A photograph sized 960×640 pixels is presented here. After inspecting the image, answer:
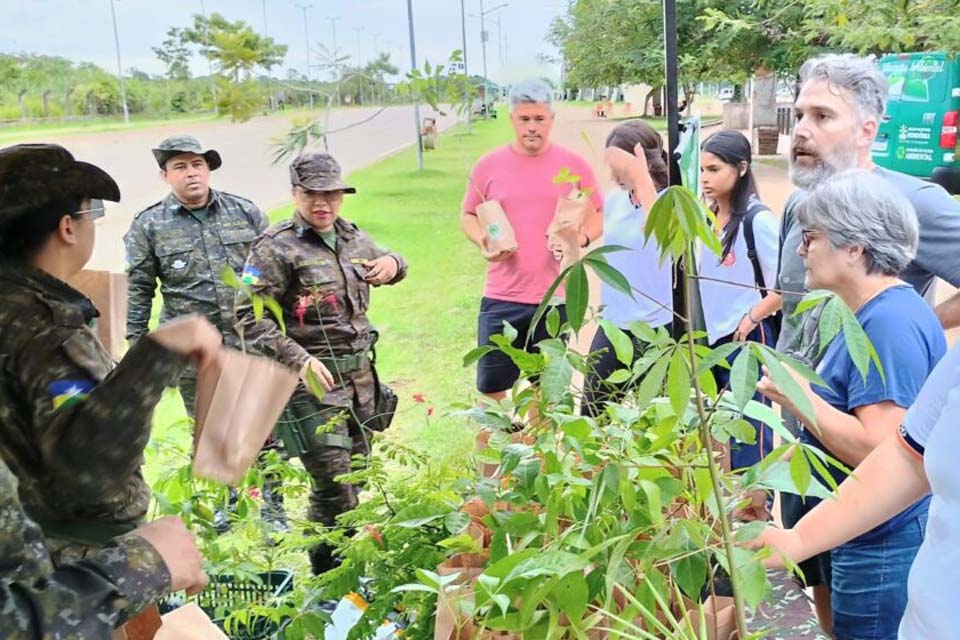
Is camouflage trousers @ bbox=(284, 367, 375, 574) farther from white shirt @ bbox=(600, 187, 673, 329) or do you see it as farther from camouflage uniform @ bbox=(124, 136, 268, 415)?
white shirt @ bbox=(600, 187, 673, 329)

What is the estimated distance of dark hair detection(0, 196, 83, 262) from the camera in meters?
1.11

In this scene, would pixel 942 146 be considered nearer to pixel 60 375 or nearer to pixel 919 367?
pixel 919 367

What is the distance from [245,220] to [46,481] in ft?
6.31

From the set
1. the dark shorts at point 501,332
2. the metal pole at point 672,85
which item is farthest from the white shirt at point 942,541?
the dark shorts at point 501,332

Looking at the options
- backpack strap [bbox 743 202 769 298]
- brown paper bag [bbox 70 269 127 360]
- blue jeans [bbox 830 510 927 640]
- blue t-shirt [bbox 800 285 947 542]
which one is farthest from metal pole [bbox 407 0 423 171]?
backpack strap [bbox 743 202 769 298]

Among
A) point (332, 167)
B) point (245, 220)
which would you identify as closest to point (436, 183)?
point (332, 167)

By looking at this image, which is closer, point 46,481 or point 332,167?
point 46,481

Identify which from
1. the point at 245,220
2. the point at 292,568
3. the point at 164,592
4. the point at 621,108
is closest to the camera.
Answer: the point at 164,592

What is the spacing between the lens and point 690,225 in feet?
2.47

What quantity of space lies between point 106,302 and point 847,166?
5.69ft

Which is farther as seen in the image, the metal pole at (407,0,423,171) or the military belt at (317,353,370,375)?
the military belt at (317,353,370,375)

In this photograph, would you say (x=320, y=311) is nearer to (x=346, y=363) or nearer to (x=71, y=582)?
(x=346, y=363)

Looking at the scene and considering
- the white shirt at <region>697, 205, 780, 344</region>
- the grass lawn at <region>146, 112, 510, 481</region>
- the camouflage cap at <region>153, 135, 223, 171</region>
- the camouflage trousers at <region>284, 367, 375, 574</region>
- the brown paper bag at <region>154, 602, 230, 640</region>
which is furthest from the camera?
the white shirt at <region>697, 205, 780, 344</region>

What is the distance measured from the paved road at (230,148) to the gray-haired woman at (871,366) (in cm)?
76
